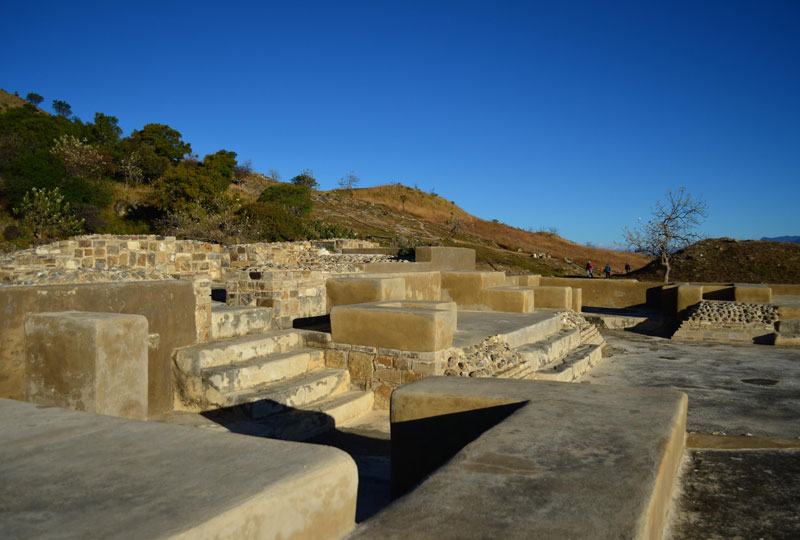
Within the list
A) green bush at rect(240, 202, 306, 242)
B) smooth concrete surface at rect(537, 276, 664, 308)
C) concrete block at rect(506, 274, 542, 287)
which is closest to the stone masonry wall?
concrete block at rect(506, 274, 542, 287)

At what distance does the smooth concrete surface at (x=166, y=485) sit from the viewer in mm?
1251

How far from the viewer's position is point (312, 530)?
4.83 feet

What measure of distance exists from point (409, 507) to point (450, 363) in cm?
394

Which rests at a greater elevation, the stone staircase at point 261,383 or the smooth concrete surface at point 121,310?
the smooth concrete surface at point 121,310

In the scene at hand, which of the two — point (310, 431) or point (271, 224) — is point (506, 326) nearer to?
point (310, 431)

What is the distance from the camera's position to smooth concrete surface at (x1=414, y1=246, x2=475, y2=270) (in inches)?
499

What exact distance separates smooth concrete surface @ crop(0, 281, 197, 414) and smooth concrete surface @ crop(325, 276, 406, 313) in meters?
1.99

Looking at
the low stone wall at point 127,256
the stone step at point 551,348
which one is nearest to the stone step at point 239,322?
the stone step at point 551,348

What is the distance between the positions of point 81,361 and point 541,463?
2.89 m

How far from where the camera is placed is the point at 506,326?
24.5ft

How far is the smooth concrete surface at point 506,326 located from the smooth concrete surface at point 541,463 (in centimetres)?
310

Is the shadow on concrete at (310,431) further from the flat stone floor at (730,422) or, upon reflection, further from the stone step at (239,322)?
the flat stone floor at (730,422)

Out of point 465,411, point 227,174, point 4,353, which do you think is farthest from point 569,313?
point 227,174

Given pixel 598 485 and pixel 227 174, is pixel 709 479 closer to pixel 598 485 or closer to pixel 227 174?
pixel 598 485
